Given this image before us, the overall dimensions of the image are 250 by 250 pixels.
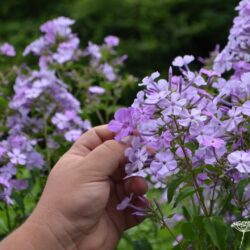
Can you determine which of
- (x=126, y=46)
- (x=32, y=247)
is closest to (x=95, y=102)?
(x=32, y=247)

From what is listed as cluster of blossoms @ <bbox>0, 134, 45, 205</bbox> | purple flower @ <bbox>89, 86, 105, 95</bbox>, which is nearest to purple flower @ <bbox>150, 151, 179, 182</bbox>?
cluster of blossoms @ <bbox>0, 134, 45, 205</bbox>

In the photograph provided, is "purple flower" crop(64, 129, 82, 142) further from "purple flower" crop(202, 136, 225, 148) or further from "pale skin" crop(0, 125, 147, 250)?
"purple flower" crop(202, 136, 225, 148)

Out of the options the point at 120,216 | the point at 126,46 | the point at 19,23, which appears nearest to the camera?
the point at 120,216

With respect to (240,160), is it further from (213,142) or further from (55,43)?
(55,43)

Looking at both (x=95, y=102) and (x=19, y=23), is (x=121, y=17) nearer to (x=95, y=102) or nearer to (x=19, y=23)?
(x=19, y=23)

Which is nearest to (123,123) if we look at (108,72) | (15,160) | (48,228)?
(48,228)
